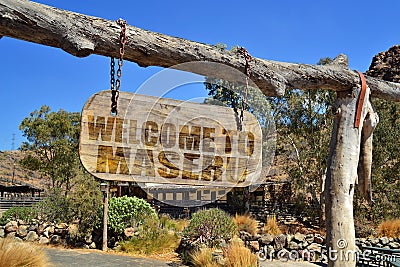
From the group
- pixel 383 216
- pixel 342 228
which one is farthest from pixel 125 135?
pixel 383 216

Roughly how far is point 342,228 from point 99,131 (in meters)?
1.93

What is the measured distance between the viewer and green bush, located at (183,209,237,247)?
1148cm

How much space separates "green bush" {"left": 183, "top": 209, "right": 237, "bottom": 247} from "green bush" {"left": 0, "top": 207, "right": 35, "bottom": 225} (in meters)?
7.23

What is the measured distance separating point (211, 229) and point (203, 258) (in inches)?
66.4

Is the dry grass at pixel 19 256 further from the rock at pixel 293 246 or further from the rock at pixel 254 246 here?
the rock at pixel 293 246

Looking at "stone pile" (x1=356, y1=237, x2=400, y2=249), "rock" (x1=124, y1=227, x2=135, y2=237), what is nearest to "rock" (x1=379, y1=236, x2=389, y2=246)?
"stone pile" (x1=356, y1=237, x2=400, y2=249)

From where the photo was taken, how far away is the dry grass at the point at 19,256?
7059 millimetres

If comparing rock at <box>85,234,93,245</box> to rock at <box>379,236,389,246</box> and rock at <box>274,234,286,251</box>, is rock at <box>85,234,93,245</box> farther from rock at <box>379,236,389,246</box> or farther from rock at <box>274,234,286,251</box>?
rock at <box>379,236,389,246</box>

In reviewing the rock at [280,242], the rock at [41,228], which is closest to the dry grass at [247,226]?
the rock at [280,242]

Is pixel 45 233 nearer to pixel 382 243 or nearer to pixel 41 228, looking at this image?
pixel 41 228

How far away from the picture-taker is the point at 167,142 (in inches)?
74.8

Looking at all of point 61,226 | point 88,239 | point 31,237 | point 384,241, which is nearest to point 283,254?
point 384,241

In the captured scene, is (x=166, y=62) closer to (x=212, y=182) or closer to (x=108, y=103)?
(x=108, y=103)

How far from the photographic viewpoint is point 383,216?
49.3ft
